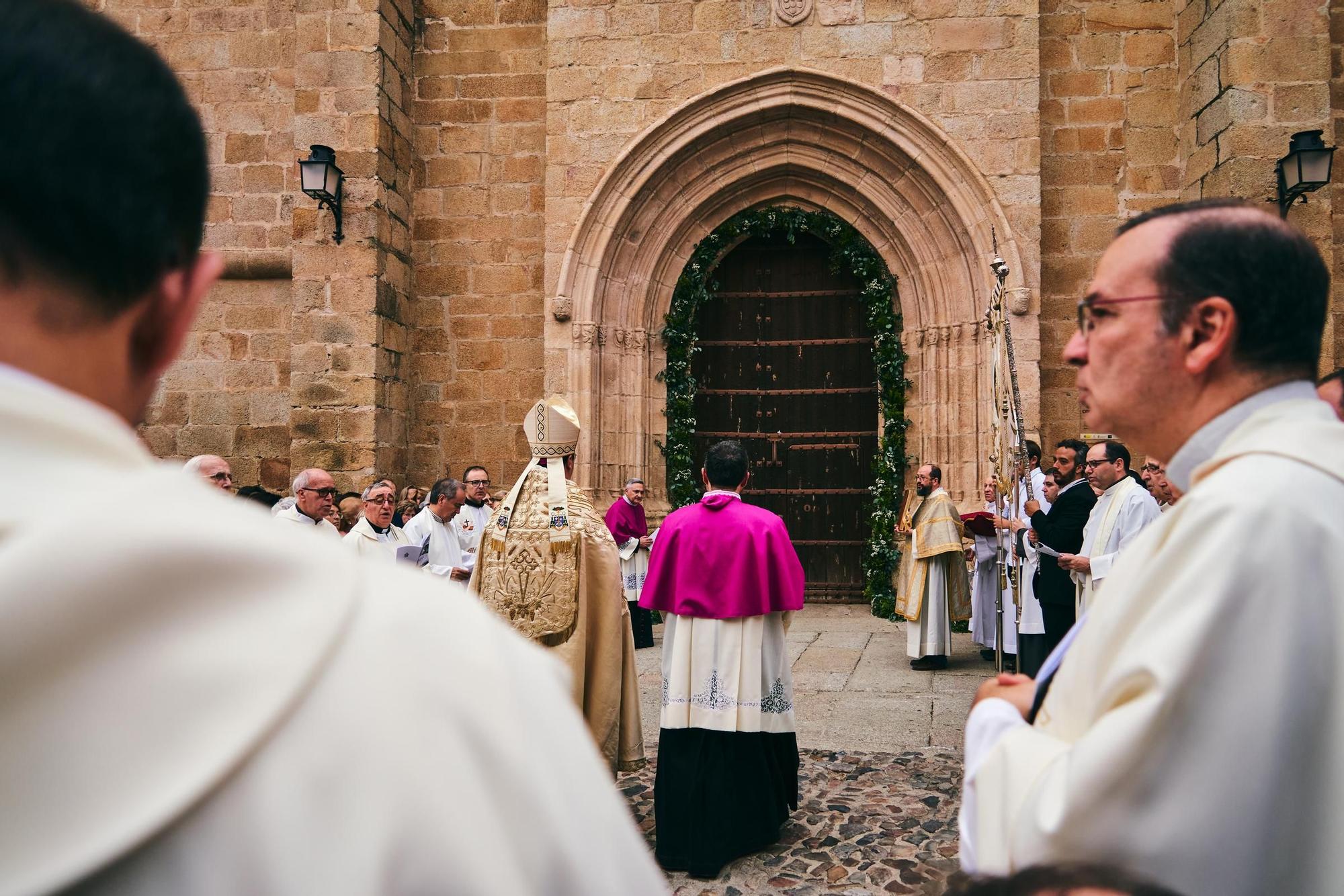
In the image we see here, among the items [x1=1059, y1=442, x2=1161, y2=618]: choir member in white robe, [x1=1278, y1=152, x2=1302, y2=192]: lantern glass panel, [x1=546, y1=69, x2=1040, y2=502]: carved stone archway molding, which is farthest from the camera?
[x1=546, y1=69, x2=1040, y2=502]: carved stone archway molding

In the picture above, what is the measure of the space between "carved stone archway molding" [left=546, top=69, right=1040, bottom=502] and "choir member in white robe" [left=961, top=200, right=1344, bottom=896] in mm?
8489

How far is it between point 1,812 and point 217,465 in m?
5.45

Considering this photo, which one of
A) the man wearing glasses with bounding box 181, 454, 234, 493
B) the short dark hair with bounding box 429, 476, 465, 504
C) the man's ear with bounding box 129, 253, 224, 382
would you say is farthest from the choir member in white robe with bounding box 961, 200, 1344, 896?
the short dark hair with bounding box 429, 476, 465, 504

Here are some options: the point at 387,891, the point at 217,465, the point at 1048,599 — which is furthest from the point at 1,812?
the point at 1048,599

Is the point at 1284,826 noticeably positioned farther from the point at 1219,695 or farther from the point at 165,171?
the point at 165,171

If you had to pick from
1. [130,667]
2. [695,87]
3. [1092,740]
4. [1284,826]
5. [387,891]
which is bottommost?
[1284,826]

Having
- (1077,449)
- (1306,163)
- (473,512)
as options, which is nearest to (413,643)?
(1077,449)

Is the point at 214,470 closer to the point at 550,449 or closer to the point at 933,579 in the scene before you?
the point at 550,449

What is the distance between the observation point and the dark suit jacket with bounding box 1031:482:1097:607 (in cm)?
650

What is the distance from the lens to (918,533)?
8586mm

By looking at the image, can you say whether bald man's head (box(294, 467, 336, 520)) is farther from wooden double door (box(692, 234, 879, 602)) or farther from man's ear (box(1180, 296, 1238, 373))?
wooden double door (box(692, 234, 879, 602))

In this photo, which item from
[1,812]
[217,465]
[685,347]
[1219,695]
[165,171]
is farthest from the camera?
[685,347]

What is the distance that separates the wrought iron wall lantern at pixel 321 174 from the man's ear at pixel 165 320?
9924 mm

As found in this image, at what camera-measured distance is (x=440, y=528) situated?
741cm
